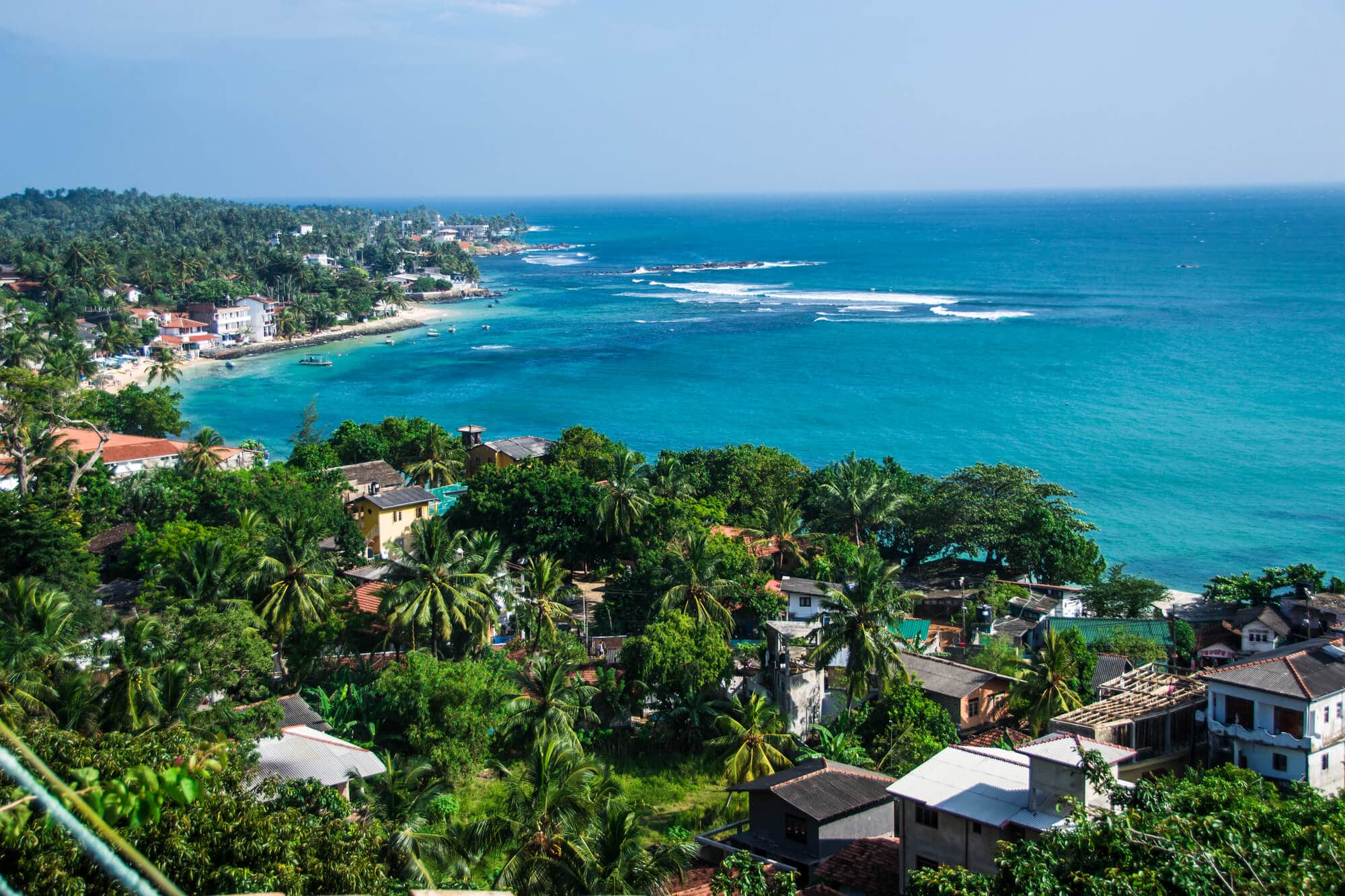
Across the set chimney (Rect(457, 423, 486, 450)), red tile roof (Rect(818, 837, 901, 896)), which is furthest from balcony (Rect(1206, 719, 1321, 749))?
chimney (Rect(457, 423, 486, 450))

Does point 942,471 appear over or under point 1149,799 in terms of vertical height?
under

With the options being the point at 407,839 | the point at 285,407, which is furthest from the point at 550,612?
the point at 285,407

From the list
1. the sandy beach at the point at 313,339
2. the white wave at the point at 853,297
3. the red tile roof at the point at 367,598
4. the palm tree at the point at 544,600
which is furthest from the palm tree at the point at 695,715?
the white wave at the point at 853,297

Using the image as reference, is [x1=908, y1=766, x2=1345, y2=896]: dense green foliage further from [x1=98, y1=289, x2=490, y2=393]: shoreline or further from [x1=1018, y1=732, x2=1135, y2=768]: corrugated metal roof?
[x1=98, y1=289, x2=490, y2=393]: shoreline

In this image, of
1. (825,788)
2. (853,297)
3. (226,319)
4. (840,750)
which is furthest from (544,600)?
(853,297)

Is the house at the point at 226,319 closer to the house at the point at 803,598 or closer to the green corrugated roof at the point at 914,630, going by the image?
the house at the point at 803,598

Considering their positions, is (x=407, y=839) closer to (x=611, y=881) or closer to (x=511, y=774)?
(x=611, y=881)
